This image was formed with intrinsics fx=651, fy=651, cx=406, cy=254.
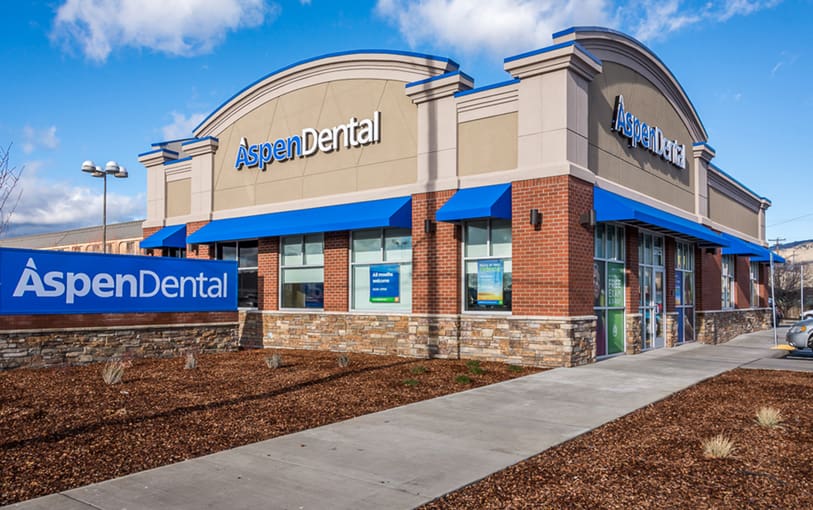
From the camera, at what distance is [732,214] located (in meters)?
26.5

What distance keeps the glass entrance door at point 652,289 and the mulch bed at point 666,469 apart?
8315mm

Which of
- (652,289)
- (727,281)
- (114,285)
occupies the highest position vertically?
(727,281)

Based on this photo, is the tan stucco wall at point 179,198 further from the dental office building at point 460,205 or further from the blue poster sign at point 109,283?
the blue poster sign at point 109,283

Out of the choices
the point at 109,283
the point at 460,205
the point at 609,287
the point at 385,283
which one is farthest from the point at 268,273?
the point at 609,287

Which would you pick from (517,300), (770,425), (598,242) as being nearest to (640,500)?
(770,425)

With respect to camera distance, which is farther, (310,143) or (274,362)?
(310,143)

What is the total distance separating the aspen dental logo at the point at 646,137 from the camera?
1625 centimetres

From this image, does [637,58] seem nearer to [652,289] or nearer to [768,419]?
[652,289]

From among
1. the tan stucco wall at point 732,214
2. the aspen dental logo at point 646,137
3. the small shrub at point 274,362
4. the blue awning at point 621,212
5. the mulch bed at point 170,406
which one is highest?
the aspen dental logo at point 646,137

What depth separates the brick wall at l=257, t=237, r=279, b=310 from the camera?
63.4 ft

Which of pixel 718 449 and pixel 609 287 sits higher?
pixel 609 287

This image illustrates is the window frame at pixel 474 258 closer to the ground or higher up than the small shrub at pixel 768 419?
higher up

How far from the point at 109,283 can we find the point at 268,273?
5.37m

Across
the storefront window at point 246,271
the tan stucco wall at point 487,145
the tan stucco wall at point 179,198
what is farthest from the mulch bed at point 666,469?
the tan stucco wall at point 179,198
